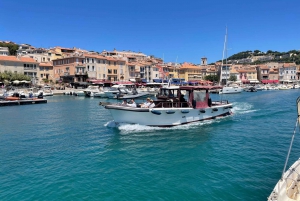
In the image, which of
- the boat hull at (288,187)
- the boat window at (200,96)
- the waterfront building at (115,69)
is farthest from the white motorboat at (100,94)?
the boat hull at (288,187)

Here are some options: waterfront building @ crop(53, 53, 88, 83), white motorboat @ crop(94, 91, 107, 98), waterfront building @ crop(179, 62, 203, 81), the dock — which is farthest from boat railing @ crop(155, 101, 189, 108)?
waterfront building @ crop(179, 62, 203, 81)

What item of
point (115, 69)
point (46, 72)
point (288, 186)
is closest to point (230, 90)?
point (115, 69)

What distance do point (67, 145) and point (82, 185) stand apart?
636 cm

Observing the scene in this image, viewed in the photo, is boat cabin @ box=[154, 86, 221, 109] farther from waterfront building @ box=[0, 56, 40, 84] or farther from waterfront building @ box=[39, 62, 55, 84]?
waterfront building @ box=[39, 62, 55, 84]

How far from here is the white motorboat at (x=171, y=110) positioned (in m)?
18.3

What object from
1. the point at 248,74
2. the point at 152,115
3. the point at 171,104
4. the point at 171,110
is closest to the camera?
the point at 152,115

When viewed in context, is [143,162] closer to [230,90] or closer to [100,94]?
[100,94]

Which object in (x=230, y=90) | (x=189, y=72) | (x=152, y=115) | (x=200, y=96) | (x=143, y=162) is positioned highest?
(x=189, y=72)

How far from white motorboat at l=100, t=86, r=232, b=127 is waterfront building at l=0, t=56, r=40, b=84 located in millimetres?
65342

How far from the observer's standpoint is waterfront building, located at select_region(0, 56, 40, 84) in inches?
2749

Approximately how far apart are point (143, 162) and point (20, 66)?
74.3 m

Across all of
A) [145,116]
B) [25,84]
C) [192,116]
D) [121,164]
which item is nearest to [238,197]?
[121,164]

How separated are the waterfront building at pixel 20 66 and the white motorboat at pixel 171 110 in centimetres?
6534

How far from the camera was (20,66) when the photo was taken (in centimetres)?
7325
